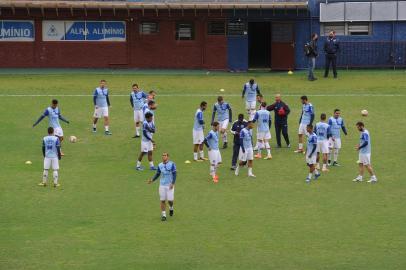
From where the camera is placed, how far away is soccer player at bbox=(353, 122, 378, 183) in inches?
1336

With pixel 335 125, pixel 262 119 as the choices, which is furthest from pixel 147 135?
pixel 335 125

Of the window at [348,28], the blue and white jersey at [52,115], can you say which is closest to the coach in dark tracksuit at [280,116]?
the blue and white jersey at [52,115]

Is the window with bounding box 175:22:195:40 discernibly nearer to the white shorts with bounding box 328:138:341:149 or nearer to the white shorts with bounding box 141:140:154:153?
the white shorts with bounding box 328:138:341:149

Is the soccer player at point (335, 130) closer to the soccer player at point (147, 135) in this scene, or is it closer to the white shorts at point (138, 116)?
the soccer player at point (147, 135)

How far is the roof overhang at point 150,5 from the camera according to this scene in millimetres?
58156

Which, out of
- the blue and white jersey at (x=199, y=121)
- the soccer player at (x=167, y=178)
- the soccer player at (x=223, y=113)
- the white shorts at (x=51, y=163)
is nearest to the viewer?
the soccer player at (x=167, y=178)

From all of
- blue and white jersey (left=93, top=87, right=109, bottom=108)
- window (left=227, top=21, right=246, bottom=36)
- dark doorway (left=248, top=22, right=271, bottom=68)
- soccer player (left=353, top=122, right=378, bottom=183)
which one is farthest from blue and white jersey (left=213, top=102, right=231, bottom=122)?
dark doorway (left=248, top=22, right=271, bottom=68)

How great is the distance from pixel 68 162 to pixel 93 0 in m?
23.4

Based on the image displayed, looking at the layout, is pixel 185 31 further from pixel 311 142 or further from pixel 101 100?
pixel 311 142

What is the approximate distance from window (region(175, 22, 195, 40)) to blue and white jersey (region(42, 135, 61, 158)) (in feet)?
90.6

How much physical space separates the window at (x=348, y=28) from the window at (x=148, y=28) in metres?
10.0

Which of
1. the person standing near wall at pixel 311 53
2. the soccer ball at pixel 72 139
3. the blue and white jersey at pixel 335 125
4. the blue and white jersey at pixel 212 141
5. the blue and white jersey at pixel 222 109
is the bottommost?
the soccer ball at pixel 72 139

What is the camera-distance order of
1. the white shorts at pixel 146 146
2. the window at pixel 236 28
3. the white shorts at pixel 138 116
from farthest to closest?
1. the window at pixel 236 28
2. the white shorts at pixel 138 116
3. the white shorts at pixel 146 146

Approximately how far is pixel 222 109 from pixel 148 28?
860 inches
